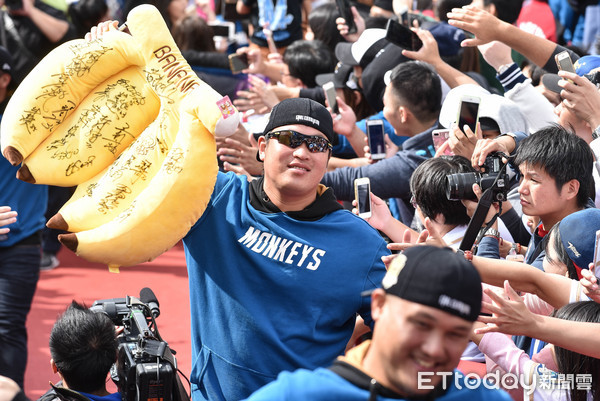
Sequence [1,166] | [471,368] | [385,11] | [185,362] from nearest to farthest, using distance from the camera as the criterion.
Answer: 1. [471,368]
2. [1,166]
3. [185,362]
4. [385,11]

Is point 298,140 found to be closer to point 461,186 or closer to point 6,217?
point 461,186

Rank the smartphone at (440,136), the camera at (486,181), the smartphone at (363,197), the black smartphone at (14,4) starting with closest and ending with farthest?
the camera at (486,181)
the smartphone at (363,197)
the smartphone at (440,136)
the black smartphone at (14,4)

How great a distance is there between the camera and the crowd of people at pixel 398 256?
183cm

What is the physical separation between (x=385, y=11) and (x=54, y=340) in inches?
190

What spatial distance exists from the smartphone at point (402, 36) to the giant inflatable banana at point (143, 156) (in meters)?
2.25

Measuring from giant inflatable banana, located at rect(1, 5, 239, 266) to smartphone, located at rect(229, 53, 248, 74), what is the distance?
3.33 meters

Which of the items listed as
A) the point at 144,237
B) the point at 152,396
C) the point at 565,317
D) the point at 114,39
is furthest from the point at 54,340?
the point at 565,317

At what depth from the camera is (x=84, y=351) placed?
342 centimetres

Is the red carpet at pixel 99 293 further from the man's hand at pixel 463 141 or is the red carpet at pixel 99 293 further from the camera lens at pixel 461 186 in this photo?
the camera lens at pixel 461 186

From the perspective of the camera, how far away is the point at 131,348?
3.21 m

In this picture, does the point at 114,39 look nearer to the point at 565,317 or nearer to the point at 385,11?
the point at 565,317

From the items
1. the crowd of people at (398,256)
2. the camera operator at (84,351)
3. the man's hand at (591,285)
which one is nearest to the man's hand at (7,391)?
the crowd of people at (398,256)

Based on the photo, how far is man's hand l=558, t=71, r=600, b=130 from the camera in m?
3.76

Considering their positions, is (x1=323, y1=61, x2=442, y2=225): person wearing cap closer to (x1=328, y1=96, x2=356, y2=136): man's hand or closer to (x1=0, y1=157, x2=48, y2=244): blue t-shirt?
(x1=328, y1=96, x2=356, y2=136): man's hand
